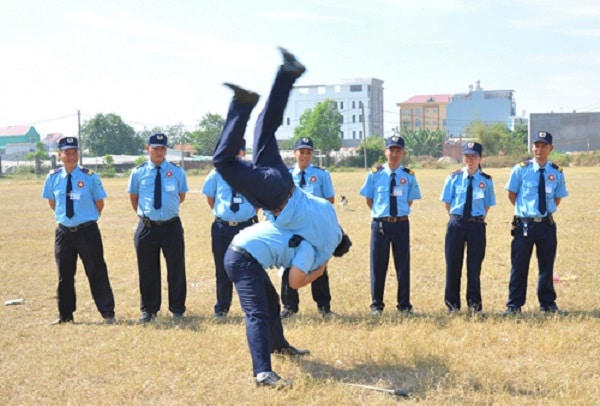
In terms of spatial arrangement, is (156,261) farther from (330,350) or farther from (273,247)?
(273,247)

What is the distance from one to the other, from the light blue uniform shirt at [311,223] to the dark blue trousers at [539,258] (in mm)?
3492

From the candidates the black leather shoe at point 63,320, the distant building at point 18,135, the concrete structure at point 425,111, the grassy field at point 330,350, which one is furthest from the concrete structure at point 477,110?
the black leather shoe at point 63,320

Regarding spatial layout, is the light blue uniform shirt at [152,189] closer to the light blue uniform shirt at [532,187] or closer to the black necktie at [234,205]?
the black necktie at [234,205]

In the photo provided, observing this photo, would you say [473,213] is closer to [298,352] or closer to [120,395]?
[298,352]

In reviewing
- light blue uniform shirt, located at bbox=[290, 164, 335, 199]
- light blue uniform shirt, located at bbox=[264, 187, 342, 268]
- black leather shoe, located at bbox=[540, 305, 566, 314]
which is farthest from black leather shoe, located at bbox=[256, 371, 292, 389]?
black leather shoe, located at bbox=[540, 305, 566, 314]

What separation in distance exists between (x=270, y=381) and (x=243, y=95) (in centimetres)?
247

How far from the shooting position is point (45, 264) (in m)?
13.2

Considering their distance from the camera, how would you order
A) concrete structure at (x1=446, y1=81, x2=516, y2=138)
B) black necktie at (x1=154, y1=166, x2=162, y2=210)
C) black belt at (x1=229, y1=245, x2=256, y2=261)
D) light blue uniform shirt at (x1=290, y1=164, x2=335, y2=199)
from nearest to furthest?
1. black belt at (x1=229, y1=245, x2=256, y2=261)
2. black necktie at (x1=154, y1=166, x2=162, y2=210)
3. light blue uniform shirt at (x1=290, y1=164, x2=335, y2=199)
4. concrete structure at (x1=446, y1=81, x2=516, y2=138)

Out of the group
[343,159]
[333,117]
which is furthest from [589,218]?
[333,117]

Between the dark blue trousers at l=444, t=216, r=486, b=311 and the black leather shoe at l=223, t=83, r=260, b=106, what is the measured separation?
389 cm

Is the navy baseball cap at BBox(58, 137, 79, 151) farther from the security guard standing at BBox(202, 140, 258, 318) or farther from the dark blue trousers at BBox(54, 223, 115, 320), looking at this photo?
the security guard standing at BBox(202, 140, 258, 318)

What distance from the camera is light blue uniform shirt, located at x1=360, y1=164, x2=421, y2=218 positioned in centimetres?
874

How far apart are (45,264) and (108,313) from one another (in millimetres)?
5195

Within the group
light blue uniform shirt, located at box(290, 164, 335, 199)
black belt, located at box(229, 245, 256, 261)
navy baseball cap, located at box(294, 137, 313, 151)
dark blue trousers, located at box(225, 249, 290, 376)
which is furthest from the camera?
light blue uniform shirt, located at box(290, 164, 335, 199)
